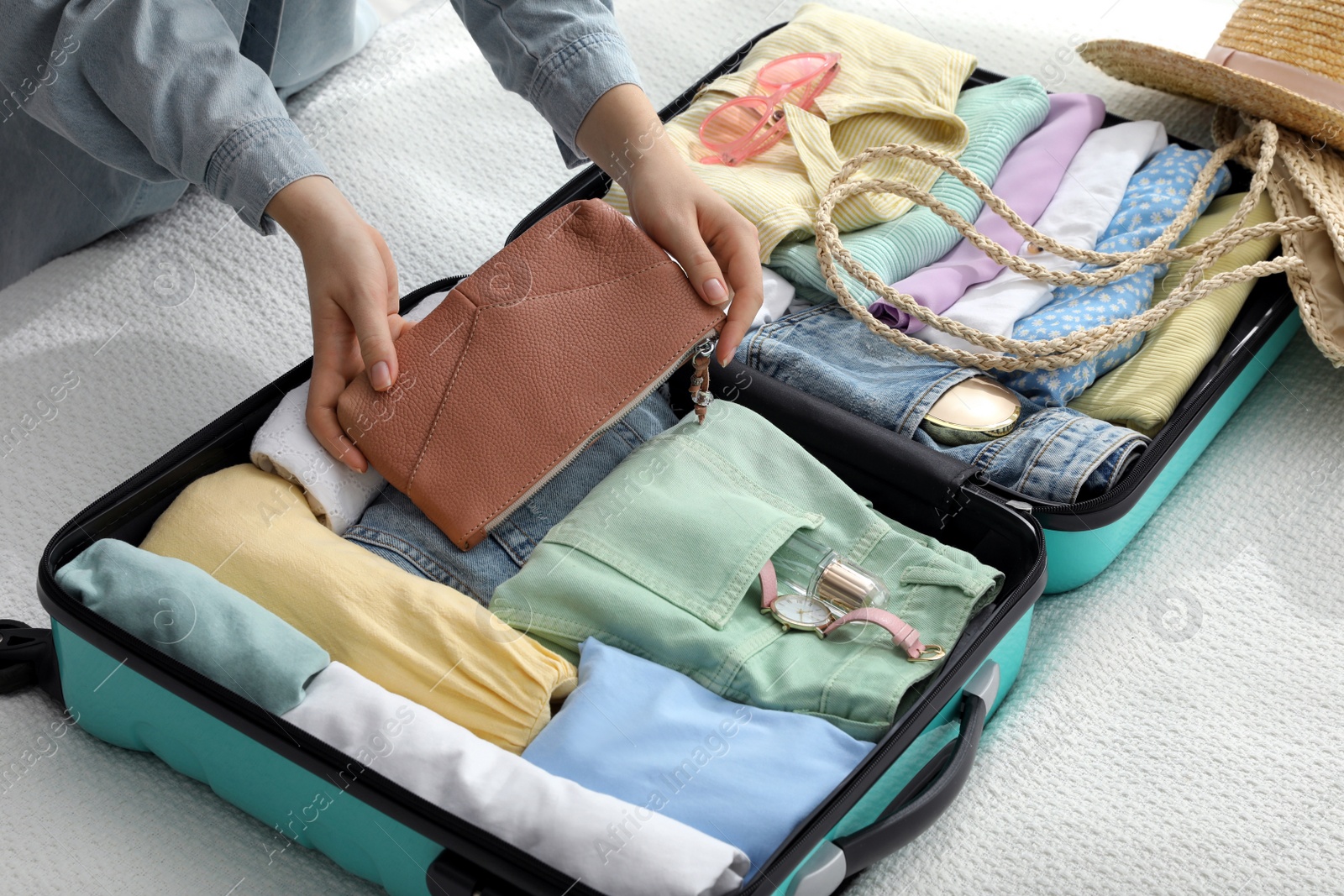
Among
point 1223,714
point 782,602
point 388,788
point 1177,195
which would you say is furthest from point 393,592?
point 1177,195

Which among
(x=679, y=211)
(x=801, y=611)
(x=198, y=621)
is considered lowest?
(x=198, y=621)

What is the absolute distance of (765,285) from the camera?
36.9 inches

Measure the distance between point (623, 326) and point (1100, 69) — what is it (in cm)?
74

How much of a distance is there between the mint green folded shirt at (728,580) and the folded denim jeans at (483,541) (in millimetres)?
34

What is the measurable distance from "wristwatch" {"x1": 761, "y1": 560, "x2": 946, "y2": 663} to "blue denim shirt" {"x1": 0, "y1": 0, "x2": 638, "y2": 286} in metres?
0.41

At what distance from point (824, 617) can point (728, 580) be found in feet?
0.22

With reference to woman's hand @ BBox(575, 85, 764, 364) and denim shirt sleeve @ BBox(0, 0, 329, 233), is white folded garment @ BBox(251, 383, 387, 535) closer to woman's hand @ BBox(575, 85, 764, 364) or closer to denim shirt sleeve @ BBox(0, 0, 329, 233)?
denim shirt sleeve @ BBox(0, 0, 329, 233)

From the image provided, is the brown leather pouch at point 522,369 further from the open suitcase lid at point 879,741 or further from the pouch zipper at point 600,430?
the open suitcase lid at point 879,741

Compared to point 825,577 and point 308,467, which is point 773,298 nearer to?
point 825,577

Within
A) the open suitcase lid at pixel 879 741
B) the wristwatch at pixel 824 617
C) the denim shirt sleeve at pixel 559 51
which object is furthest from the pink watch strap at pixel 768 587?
the denim shirt sleeve at pixel 559 51

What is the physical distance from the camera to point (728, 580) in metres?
0.71

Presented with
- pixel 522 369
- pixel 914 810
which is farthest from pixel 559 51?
pixel 914 810

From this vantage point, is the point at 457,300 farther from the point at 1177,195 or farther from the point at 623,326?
the point at 1177,195

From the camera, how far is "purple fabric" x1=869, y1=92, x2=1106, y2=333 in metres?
0.93
